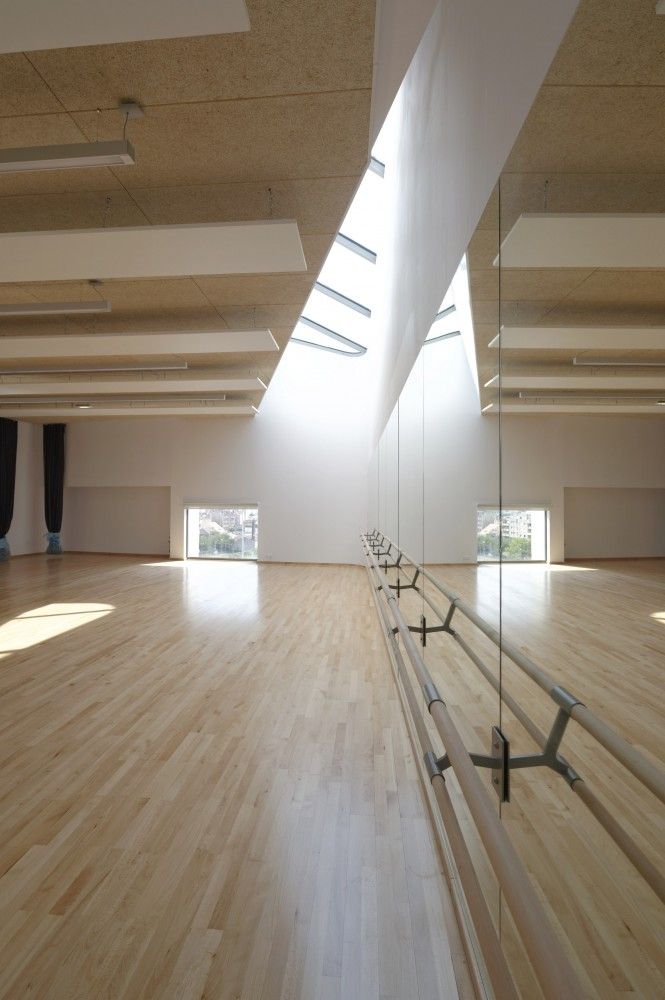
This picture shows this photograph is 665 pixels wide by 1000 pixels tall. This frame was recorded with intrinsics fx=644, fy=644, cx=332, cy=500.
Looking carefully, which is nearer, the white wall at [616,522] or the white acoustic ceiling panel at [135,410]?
the white wall at [616,522]

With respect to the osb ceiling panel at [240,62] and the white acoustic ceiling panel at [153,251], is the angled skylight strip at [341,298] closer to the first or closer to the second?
the white acoustic ceiling panel at [153,251]

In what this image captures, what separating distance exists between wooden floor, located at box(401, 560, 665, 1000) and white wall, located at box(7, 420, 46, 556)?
1612 cm

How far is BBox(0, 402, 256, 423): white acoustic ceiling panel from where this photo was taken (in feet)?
41.4

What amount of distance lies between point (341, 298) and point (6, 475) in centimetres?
874

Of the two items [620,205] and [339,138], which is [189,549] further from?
[620,205]

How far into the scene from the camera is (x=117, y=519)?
1662cm

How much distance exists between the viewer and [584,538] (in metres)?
1.06

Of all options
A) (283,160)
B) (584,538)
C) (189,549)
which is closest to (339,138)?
(283,160)

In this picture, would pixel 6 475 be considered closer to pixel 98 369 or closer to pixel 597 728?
pixel 98 369

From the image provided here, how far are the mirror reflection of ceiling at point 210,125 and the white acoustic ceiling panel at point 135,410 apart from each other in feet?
21.5

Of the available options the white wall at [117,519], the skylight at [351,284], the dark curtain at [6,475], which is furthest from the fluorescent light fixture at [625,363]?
the white wall at [117,519]

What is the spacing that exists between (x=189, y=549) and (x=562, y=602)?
1478 centimetres

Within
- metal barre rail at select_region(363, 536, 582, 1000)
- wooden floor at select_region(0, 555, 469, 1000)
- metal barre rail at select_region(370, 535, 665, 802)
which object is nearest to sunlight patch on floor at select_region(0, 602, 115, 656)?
wooden floor at select_region(0, 555, 469, 1000)

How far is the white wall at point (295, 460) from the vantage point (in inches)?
564
